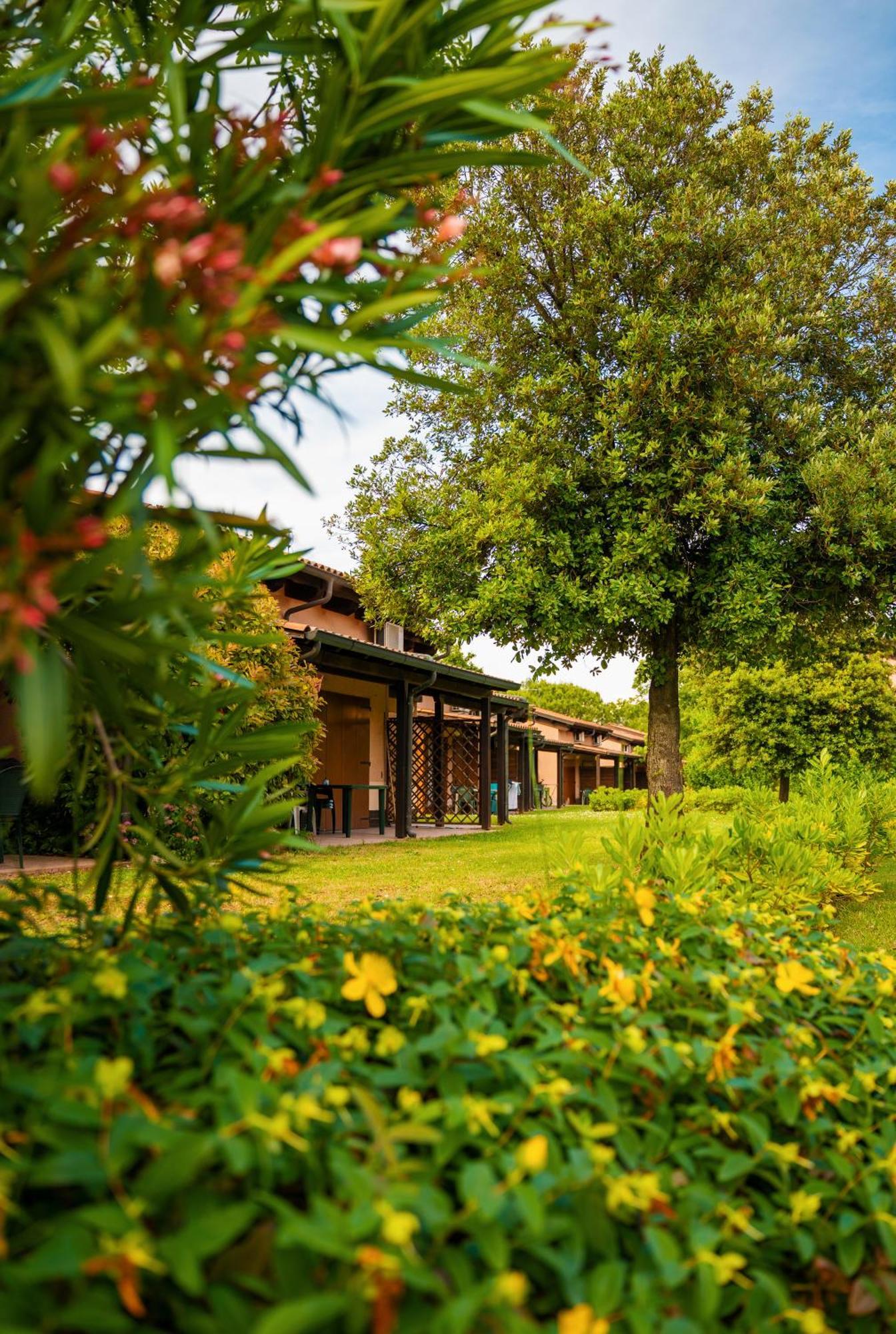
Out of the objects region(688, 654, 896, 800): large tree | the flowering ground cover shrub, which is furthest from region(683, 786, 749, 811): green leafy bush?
the flowering ground cover shrub

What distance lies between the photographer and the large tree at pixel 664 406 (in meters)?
9.52

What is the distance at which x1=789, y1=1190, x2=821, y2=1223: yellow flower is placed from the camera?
1232 millimetres

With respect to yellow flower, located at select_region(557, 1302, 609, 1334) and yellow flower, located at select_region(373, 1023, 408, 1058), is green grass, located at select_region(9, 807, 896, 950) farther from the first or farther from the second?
yellow flower, located at select_region(557, 1302, 609, 1334)

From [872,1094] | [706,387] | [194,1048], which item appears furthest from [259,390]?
[706,387]

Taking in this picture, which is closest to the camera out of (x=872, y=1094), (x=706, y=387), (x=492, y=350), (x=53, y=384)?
(x=53, y=384)

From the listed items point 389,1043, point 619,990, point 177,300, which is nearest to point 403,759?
point 619,990

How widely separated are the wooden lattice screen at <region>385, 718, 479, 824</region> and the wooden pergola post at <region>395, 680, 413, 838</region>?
2.22 metres

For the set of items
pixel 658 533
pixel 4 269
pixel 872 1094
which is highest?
pixel 658 533

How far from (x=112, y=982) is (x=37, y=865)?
831cm

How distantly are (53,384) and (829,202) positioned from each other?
1319 centimetres

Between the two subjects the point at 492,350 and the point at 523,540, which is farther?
the point at 492,350

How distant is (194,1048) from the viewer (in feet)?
4.23

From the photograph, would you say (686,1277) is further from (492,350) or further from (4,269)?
(492,350)

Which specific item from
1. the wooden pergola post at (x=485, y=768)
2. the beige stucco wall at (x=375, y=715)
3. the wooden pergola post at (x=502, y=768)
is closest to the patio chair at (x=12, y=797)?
the beige stucco wall at (x=375, y=715)
